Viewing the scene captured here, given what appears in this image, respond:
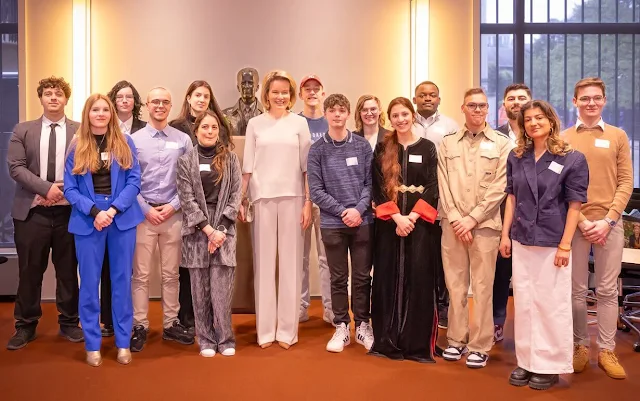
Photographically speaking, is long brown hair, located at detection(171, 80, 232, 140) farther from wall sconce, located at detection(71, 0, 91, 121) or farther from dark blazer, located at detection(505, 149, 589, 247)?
dark blazer, located at detection(505, 149, 589, 247)

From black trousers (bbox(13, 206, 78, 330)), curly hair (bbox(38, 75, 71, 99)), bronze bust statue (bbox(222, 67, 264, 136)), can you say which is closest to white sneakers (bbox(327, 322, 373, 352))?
black trousers (bbox(13, 206, 78, 330))

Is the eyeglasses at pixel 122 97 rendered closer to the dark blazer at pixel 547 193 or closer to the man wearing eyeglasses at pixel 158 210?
the man wearing eyeglasses at pixel 158 210

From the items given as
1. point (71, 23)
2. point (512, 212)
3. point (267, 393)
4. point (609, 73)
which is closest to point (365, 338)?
point (267, 393)

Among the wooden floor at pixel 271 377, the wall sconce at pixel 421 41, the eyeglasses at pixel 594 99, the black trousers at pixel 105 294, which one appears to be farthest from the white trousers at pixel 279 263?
the wall sconce at pixel 421 41

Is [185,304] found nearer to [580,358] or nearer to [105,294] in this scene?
[105,294]

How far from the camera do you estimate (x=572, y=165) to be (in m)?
3.31

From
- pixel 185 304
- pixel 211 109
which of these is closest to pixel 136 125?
pixel 211 109

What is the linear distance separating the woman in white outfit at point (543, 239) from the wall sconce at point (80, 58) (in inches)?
149

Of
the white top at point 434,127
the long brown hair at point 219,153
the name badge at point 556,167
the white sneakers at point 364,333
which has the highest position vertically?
the white top at point 434,127

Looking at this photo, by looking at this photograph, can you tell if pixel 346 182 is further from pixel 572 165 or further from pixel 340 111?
pixel 572 165

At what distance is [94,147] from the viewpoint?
3.78m

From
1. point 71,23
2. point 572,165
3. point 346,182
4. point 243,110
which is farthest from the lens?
point 71,23

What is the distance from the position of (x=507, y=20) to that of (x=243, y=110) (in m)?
3.12

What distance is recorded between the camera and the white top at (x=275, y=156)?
408 cm
